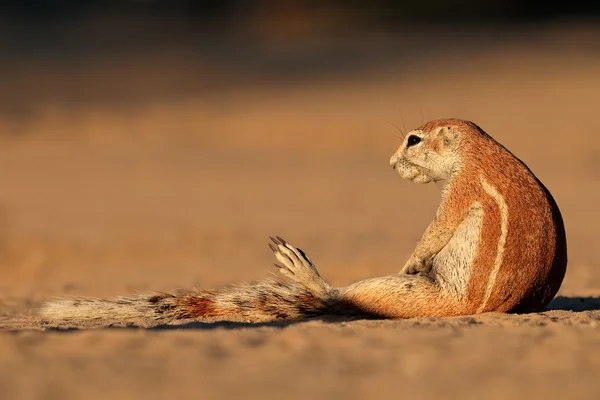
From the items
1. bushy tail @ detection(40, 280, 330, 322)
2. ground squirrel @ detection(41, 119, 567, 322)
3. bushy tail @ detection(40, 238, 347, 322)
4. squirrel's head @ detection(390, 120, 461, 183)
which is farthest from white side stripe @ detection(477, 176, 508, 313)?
bushy tail @ detection(40, 280, 330, 322)

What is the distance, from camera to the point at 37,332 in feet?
20.5

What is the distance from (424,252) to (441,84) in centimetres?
2152

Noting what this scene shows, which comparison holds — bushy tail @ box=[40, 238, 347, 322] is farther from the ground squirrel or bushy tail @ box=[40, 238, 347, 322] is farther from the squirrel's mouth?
the squirrel's mouth

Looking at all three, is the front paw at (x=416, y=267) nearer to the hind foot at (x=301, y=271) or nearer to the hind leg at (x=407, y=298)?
the hind leg at (x=407, y=298)

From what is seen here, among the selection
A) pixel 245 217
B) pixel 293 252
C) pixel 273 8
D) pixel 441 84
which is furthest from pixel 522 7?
pixel 293 252

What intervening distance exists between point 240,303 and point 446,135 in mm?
1880

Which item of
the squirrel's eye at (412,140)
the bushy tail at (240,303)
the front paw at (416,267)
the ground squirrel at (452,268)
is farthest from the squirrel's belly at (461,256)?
the squirrel's eye at (412,140)

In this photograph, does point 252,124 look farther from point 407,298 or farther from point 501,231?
point 501,231

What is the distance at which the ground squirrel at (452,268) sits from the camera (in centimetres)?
661

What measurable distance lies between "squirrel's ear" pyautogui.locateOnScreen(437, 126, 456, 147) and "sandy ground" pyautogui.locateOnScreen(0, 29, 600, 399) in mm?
1277

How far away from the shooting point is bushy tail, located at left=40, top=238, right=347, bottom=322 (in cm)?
725

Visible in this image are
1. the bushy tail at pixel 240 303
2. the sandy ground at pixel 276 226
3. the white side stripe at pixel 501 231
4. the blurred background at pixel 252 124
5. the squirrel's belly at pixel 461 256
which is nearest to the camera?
the sandy ground at pixel 276 226

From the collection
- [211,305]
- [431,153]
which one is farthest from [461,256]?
[211,305]

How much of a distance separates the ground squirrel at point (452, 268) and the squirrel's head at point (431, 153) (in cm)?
1
